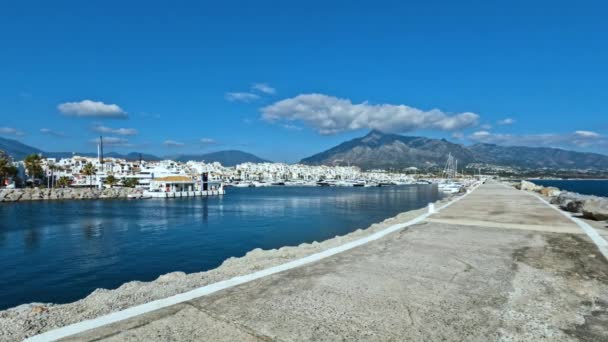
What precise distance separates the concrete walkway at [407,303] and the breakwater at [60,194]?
262ft

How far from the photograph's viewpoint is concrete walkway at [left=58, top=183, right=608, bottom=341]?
397 centimetres

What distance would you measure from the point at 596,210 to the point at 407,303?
13272mm

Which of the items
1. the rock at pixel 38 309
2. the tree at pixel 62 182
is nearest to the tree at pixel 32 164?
the tree at pixel 62 182

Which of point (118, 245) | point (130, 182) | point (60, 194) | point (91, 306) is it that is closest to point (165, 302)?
point (91, 306)

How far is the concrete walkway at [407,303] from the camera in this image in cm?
397

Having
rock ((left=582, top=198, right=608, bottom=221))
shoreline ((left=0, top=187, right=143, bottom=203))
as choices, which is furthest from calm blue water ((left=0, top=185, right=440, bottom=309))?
shoreline ((left=0, top=187, right=143, bottom=203))

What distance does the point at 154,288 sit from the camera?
5.63 meters

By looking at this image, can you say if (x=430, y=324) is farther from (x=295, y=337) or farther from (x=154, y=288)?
(x=154, y=288)

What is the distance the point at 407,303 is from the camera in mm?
4898

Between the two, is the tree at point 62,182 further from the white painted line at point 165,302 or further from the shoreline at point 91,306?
the white painted line at point 165,302

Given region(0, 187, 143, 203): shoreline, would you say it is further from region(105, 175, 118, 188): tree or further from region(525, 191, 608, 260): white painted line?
region(525, 191, 608, 260): white painted line

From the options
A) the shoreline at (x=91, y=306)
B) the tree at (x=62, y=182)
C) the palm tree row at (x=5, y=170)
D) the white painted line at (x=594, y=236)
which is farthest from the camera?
the tree at (x=62, y=182)

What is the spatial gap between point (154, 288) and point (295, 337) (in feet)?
9.56

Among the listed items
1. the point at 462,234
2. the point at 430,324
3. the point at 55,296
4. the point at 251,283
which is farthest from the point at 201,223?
the point at 430,324
